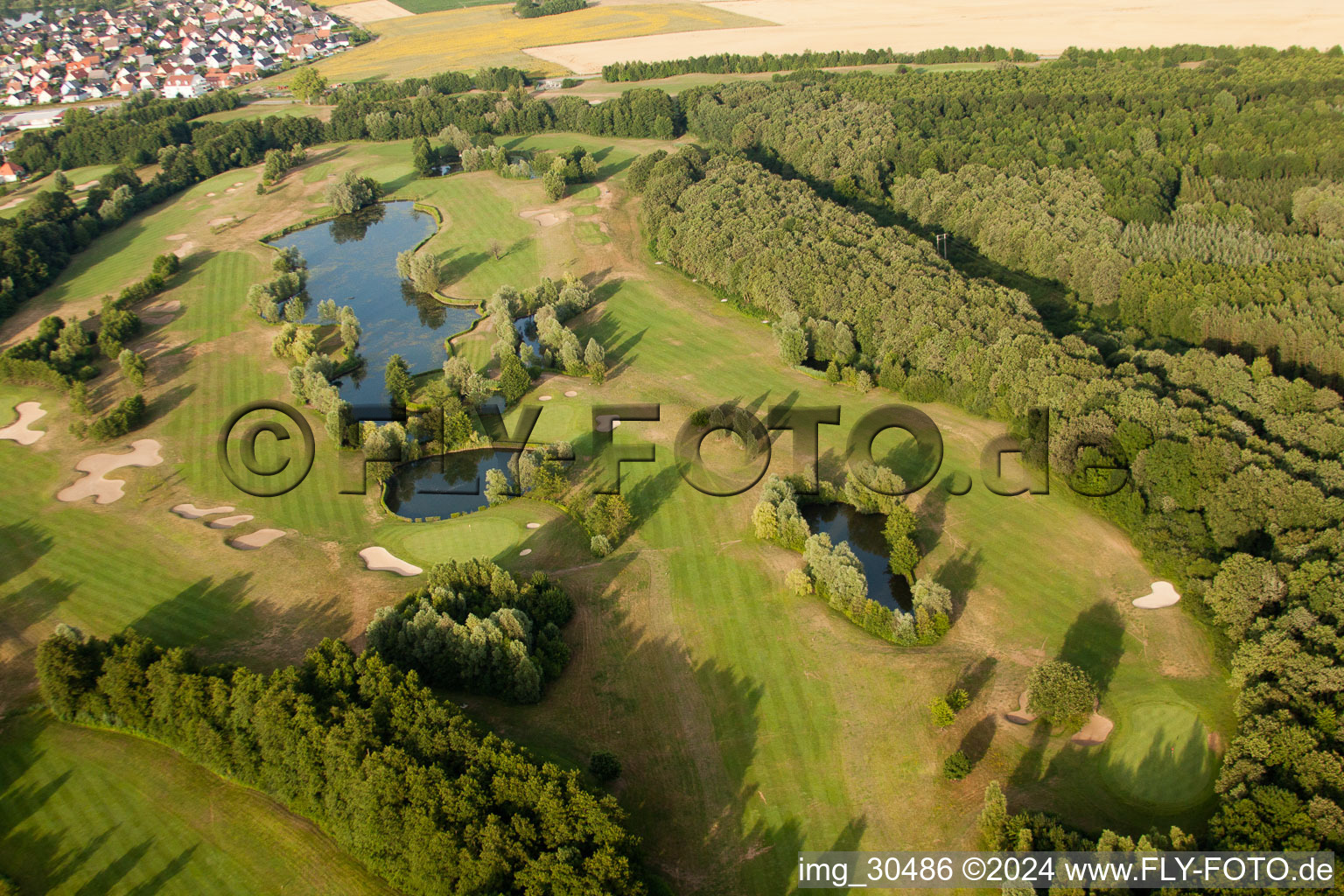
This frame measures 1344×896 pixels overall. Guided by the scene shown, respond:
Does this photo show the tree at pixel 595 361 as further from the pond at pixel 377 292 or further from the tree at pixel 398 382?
the pond at pixel 377 292

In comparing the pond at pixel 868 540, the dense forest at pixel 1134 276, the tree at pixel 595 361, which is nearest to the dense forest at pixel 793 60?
the dense forest at pixel 1134 276

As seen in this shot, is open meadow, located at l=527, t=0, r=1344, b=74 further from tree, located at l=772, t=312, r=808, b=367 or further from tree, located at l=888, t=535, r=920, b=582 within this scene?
tree, located at l=888, t=535, r=920, b=582

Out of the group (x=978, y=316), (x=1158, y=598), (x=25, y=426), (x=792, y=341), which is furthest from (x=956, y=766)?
(x=25, y=426)

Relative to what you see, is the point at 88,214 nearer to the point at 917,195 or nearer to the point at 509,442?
the point at 509,442

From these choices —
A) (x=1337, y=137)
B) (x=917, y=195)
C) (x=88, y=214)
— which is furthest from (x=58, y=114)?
(x=1337, y=137)

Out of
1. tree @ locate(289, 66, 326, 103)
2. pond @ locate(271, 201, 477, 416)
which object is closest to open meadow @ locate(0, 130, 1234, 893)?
pond @ locate(271, 201, 477, 416)
